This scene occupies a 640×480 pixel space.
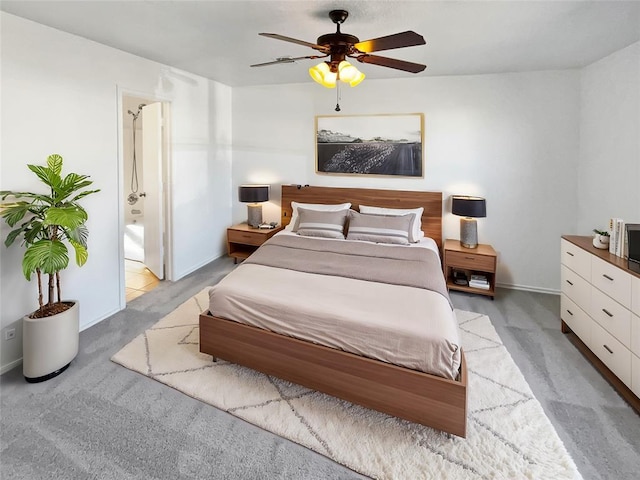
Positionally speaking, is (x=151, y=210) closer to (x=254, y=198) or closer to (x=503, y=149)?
(x=254, y=198)

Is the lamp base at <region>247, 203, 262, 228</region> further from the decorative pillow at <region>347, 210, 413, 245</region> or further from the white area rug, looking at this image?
the white area rug

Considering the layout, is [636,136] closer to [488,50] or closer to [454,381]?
[488,50]

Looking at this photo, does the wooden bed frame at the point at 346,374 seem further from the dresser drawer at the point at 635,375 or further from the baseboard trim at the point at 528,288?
the baseboard trim at the point at 528,288

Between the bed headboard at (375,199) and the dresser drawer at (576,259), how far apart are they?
4.61 ft

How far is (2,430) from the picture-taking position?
1910mm

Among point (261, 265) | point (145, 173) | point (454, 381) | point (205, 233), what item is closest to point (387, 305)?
point (454, 381)

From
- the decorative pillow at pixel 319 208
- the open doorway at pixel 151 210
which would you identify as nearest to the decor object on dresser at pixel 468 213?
the decorative pillow at pixel 319 208

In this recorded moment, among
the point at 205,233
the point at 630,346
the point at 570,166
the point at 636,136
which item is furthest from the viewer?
the point at 205,233

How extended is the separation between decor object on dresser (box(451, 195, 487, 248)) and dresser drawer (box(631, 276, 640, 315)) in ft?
5.85

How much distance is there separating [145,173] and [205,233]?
1.09m

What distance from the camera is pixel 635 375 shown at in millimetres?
2041

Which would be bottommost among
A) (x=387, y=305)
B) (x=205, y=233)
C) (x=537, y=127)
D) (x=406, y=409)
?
(x=406, y=409)

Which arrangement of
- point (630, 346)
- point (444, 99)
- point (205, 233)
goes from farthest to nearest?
point (205, 233), point (444, 99), point (630, 346)

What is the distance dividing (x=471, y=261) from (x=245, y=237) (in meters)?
2.93
